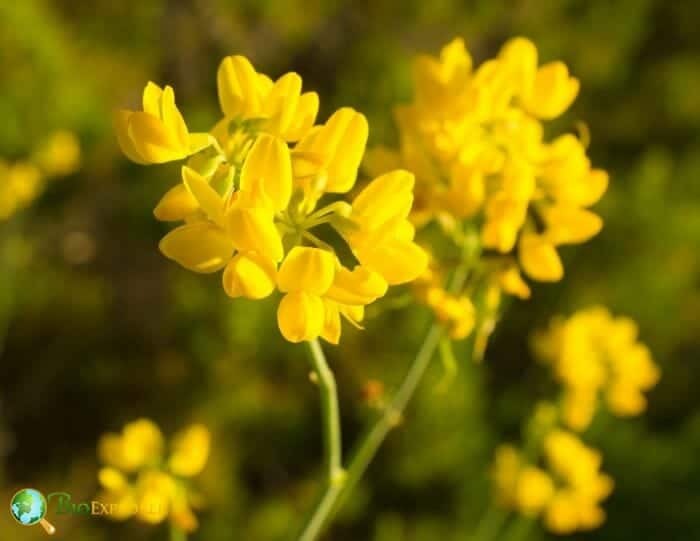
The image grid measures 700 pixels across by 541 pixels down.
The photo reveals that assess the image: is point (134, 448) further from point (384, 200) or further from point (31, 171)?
point (31, 171)

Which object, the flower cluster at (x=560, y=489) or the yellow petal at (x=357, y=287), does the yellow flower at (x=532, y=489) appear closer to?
the flower cluster at (x=560, y=489)

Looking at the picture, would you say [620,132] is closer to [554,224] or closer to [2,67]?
[2,67]

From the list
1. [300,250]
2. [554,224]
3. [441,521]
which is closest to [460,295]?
[554,224]

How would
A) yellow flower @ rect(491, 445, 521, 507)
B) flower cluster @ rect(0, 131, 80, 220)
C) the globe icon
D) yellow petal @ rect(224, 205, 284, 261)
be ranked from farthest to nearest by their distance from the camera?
flower cluster @ rect(0, 131, 80, 220), yellow flower @ rect(491, 445, 521, 507), the globe icon, yellow petal @ rect(224, 205, 284, 261)

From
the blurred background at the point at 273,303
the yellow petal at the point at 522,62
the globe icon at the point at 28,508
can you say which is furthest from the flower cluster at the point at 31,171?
the yellow petal at the point at 522,62

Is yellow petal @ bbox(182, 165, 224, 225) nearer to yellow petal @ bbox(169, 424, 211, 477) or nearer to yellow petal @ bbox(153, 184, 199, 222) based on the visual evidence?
yellow petal @ bbox(153, 184, 199, 222)

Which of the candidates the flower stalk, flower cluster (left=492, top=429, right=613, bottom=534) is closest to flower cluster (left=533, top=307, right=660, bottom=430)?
flower cluster (left=492, top=429, right=613, bottom=534)
